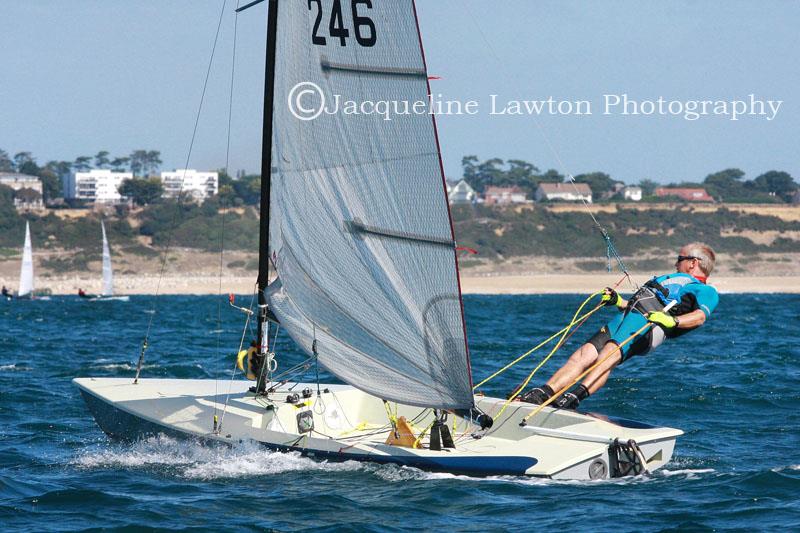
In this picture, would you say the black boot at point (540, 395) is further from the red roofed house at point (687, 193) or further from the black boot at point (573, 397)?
the red roofed house at point (687, 193)

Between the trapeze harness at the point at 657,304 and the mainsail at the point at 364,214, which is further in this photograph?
the trapeze harness at the point at 657,304

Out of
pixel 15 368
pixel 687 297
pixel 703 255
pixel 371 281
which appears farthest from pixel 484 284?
pixel 371 281

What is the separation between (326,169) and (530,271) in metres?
84.2

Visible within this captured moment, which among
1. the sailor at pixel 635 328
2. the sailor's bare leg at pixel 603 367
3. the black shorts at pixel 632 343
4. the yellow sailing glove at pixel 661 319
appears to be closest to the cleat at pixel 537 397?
the sailor at pixel 635 328

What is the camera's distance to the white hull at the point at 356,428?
9.55 m

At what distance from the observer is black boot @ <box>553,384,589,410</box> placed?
34.7ft

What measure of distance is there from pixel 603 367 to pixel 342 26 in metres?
3.88

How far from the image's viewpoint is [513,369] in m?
18.5

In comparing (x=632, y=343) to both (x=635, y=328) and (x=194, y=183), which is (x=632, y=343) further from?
(x=194, y=183)

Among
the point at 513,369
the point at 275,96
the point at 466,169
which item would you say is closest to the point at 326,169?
the point at 275,96

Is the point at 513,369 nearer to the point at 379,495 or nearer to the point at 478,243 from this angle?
the point at 379,495

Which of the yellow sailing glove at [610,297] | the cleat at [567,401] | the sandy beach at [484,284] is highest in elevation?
the yellow sailing glove at [610,297]

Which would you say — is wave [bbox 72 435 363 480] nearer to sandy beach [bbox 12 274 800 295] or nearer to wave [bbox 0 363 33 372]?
wave [bbox 0 363 33 372]

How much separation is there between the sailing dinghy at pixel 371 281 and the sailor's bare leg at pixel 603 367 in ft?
1.00
